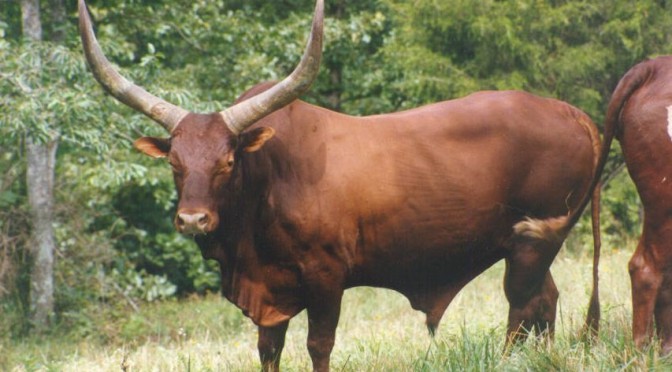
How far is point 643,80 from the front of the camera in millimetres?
5848

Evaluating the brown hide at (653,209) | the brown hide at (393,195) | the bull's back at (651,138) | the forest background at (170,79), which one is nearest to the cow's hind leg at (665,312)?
the brown hide at (653,209)

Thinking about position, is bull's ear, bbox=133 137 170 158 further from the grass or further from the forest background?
the forest background

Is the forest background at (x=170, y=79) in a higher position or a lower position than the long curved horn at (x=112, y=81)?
lower

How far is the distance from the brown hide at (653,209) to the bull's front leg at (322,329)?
171 centimetres

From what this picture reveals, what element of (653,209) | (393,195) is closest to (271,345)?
(393,195)

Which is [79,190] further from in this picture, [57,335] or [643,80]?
[643,80]

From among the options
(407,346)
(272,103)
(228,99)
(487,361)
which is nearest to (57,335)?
(228,99)

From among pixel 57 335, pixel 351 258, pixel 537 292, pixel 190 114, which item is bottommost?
pixel 57 335

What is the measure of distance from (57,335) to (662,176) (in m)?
9.70

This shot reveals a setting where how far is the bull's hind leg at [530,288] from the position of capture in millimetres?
6805

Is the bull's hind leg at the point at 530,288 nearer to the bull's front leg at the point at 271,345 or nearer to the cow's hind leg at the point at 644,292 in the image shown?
the cow's hind leg at the point at 644,292

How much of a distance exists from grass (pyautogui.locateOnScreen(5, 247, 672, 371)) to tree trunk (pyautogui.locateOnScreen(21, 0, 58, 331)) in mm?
461

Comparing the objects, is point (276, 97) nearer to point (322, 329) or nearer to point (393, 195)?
point (393, 195)

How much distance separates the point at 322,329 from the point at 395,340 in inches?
69.5
